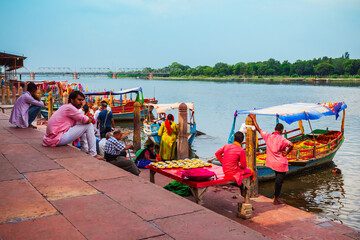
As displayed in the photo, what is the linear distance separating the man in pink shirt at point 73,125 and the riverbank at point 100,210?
28 centimetres

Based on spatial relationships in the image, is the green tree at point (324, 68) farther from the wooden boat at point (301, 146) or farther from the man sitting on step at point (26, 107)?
the man sitting on step at point (26, 107)

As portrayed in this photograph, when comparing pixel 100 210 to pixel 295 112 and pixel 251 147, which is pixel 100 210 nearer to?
pixel 251 147

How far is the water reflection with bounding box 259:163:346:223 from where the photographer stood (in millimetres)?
10359

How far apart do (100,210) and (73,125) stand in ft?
11.4

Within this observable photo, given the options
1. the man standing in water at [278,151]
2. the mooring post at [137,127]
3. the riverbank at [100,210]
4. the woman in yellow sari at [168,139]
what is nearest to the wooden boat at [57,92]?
the mooring post at [137,127]

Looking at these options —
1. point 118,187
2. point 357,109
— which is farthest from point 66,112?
point 357,109

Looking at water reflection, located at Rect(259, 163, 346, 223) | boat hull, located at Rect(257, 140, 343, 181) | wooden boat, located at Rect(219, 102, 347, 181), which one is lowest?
water reflection, located at Rect(259, 163, 346, 223)

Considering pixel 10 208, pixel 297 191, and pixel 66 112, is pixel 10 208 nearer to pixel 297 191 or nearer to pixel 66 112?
pixel 66 112

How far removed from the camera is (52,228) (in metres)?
3.47

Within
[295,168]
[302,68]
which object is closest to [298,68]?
[302,68]

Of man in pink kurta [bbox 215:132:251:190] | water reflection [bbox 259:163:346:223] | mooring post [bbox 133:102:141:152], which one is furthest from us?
mooring post [bbox 133:102:141:152]

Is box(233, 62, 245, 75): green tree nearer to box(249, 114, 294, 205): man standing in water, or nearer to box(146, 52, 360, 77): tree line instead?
box(146, 52, 360, 77): tree line

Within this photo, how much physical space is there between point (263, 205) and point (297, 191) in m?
5.06

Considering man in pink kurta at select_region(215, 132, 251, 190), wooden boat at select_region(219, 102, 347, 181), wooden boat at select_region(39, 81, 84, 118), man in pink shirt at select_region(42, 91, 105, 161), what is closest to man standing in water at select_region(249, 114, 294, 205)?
man in pink kurta at select_region(215, 132, 251, 190)
